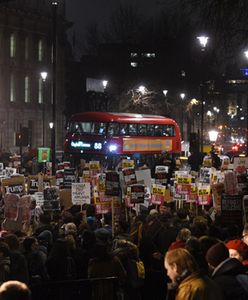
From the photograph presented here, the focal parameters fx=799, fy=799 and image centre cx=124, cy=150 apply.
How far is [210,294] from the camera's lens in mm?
6543

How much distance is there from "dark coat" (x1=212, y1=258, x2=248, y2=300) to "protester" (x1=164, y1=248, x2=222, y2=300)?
318 millimetres

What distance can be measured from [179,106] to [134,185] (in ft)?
201

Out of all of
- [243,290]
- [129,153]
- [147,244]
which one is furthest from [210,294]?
[129,153]

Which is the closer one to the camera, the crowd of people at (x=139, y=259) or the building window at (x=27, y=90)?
the crowd of people at (x=139, y=259)

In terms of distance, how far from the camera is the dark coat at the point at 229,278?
6.96 m

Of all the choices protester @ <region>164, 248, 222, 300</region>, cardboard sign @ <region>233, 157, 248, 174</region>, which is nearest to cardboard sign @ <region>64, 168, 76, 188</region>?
cardboard sign @ <region>233, 157, 248, 174</region>

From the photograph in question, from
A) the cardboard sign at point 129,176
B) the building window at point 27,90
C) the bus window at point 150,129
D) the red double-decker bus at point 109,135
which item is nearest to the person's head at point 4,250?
the cardboard sign at point 129,176

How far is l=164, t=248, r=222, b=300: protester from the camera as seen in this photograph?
654cm

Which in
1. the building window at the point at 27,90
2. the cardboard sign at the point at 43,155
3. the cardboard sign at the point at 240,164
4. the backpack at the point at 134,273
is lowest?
the backpack at the point at 134,273

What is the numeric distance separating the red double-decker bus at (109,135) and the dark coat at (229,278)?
104 feet

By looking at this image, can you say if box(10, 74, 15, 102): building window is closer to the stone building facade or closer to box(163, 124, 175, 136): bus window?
the stone building facade

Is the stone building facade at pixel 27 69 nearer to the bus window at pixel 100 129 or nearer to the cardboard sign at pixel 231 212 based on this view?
the bus window at pixel 100 129

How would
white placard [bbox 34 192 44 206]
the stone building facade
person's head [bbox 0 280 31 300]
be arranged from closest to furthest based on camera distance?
person's head [bbox 0 280 31 300]
white placard [bbox 34 192 44 206]
the stone building facade

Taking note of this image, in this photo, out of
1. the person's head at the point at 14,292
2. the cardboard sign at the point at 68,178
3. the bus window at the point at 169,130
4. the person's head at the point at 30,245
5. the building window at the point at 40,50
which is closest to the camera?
the person's head at the point at 14,292
